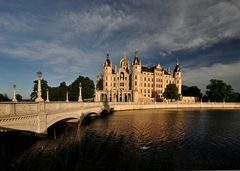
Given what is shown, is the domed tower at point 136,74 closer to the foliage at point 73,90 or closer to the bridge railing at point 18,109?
the foliage at point 73,90

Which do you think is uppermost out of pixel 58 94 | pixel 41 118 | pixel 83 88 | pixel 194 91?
pixel 83 88

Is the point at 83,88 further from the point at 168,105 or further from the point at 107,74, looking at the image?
the point at 168,105

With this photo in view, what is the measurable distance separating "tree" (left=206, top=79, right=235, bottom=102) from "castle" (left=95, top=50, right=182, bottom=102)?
2861 centimetres

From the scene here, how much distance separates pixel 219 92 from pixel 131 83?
177 ft

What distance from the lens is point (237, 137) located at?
2717 cm

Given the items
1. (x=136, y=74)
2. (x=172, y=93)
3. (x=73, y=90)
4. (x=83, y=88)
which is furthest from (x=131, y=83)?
(x=73, y=90)

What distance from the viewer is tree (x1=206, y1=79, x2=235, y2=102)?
12569 centimetres

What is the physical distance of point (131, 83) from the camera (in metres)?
122

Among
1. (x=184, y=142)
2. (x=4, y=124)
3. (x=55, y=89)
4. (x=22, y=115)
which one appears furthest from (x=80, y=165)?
(x=55, y=89)

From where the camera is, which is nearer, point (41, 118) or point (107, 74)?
point (41, 118)

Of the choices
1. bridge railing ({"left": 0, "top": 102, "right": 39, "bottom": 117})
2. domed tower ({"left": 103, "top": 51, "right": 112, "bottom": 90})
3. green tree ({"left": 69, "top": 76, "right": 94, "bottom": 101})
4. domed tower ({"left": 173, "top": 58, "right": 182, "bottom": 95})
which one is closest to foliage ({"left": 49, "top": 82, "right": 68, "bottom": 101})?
green tree ({"left": 69, "top": 76, "right": 94, "bottom": 101})

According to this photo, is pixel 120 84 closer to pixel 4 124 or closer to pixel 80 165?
pixel 4 124

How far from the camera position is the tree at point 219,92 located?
125688mm

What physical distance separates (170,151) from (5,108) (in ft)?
43.1
